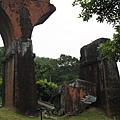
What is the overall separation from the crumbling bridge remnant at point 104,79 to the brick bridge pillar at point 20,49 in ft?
13.7

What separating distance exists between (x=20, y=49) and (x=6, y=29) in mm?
2012

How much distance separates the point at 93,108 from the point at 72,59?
2106 cm

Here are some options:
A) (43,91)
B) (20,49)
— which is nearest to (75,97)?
(20,49)

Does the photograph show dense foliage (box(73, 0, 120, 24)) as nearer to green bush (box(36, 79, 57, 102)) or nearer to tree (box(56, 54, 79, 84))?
green bush (box(36, 79, 57, 102))

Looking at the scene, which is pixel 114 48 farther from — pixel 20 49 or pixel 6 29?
pixel 6 29

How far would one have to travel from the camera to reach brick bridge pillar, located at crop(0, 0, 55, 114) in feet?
43.4

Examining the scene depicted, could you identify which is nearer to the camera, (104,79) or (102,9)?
(102,9)

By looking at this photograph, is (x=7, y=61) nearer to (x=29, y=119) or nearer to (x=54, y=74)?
(x=29, y=119)

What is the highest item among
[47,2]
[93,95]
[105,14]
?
[47,2]

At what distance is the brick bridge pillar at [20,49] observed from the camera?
13.2 m

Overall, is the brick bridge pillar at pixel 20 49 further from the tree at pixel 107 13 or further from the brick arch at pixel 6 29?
the tree at pixel 107 13

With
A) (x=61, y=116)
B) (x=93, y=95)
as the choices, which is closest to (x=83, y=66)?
(x=93, y=95)

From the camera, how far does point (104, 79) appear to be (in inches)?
590

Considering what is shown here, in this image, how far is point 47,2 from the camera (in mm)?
16297
